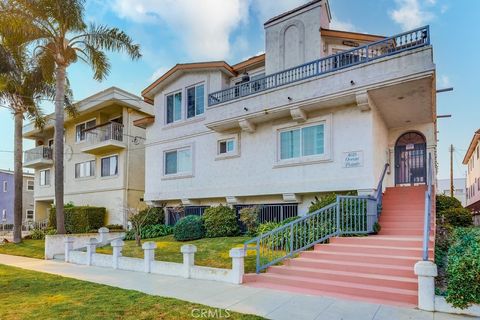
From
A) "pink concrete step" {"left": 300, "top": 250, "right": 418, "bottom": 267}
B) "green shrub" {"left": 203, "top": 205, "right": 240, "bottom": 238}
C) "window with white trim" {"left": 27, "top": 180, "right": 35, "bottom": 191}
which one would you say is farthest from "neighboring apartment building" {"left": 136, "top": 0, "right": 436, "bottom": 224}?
"window with white trim" {"left": 27, "top": 180, "right": 35, "bottom": 191}

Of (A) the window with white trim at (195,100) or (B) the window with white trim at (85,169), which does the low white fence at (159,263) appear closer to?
(A) the window with white trim at (195,100)

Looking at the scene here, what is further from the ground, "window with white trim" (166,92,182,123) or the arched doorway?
"window with white trim" (166,92,182,123)

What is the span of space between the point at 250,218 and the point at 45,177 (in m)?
22.8

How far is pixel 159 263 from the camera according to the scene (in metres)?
10.4

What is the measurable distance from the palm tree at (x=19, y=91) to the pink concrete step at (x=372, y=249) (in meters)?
16.4

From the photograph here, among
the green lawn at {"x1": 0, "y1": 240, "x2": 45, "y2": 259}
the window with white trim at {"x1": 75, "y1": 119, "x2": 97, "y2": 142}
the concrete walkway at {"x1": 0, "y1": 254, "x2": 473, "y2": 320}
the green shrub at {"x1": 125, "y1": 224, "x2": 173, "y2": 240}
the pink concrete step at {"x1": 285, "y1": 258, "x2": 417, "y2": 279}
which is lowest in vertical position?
the green lawn at {"x1": 0, "y1": 240, "x2": 45, "y2": 259}

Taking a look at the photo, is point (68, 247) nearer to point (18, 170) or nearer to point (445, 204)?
point (18, 170)

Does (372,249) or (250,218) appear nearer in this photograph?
(372,249)

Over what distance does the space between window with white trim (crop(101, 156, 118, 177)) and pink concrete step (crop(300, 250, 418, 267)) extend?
17.7 metres

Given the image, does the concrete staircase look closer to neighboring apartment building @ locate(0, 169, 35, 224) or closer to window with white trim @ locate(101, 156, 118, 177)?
window with white trim @ locate(101, 156, 118, 177)

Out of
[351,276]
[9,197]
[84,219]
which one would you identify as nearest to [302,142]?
[351,276]

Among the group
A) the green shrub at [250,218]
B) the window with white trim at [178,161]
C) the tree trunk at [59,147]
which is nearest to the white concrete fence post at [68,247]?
the tree trunk at [59,147]

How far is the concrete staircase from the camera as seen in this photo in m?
7.13

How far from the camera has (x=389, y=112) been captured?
43.8 feet
